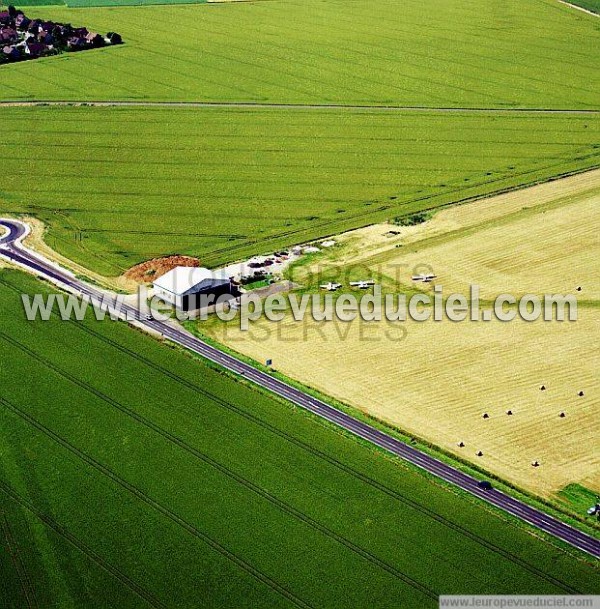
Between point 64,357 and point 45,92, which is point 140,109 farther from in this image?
point 64,357

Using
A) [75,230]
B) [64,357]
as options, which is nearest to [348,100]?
[75,230]

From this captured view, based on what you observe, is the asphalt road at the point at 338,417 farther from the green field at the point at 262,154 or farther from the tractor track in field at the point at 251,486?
the tractor track in field at the point at 251,486

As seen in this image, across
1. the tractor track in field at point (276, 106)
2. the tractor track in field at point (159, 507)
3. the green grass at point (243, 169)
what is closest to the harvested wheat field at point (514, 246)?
the green grass at point (243, 169)

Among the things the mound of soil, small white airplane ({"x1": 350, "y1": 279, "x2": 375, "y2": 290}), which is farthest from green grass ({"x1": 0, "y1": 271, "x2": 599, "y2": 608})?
small white airplane ({"x1": 350, "y1": 279, "x2": 375, "y2": 290})

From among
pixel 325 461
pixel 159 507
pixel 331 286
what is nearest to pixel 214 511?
pixel 159 507

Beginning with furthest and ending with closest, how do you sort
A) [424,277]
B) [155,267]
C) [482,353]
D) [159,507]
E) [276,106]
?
[276,106] < [155,267] < [424,277] < [482,353] < [159,507]

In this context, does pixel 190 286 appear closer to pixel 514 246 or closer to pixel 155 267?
pixel 155 267
